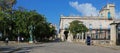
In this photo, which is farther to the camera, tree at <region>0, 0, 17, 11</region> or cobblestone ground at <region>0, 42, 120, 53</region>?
tree at <region>0, 0, 17, 11</region>

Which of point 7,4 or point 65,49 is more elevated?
point 7,4

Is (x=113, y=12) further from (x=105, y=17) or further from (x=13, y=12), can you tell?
(x=13, y=12)

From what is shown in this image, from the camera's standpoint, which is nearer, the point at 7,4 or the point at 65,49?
the point at 65,49

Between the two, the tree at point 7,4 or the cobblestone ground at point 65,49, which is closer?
the cobblestone ground at point 65,49

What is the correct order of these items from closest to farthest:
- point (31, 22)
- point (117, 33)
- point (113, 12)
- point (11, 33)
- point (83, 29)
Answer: point (117, 33) < point (31, 22) < point (11, 33) < point (83, 29) < point (113, 12)

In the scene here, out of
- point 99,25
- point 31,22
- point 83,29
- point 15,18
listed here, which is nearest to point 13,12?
point 15,18

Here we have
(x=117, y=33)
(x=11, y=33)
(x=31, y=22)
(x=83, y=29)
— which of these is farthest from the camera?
(x=83, y=29)

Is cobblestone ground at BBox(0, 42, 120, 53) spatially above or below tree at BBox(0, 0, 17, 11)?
below

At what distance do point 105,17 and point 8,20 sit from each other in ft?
242

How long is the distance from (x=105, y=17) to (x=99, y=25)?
4846 mm

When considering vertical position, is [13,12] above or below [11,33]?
above

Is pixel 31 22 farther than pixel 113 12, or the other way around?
pixel 113 12

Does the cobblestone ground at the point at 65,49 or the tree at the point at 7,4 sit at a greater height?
the tree at the point at 7,4

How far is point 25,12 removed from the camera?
225 ft
